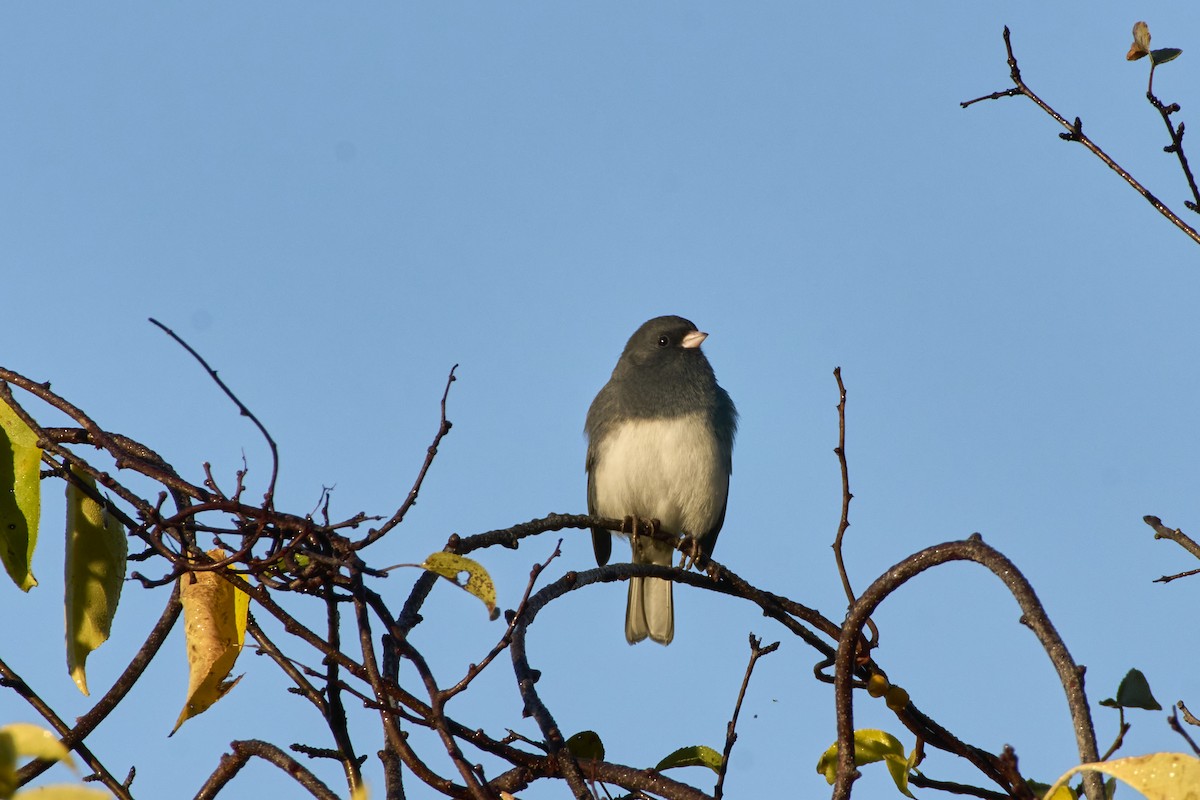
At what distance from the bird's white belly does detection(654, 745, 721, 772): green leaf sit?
103 inches

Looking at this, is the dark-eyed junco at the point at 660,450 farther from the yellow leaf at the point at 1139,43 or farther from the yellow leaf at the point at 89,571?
the yellow leaf at the point at 89,571

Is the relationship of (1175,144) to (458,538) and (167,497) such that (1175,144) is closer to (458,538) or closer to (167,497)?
(458,538)

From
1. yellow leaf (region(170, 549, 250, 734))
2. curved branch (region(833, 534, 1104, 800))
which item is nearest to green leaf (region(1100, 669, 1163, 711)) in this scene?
curved branch (region(833, 534, 1104, 800))

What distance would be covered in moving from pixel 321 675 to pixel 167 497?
435mm

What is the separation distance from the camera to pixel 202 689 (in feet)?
5.93

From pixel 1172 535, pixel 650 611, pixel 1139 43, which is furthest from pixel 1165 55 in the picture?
pixel 650 611

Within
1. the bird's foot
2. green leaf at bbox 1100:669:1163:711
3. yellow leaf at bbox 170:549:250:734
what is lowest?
green leaf at bbox 1100:669:1163:711

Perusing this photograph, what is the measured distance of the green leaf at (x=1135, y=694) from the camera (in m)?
1.71

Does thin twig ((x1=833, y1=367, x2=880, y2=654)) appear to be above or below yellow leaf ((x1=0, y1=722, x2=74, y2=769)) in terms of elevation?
above

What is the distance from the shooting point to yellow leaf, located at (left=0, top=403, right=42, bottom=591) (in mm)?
1846

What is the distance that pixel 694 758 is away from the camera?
1.99 metres

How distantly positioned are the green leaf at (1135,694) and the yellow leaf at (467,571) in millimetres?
889

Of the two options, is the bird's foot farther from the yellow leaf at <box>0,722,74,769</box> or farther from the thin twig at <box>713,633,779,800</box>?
the yellow leaf at <box>0,722,74,769</box>

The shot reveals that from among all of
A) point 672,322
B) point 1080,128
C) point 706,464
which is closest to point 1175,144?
point 1080,128
